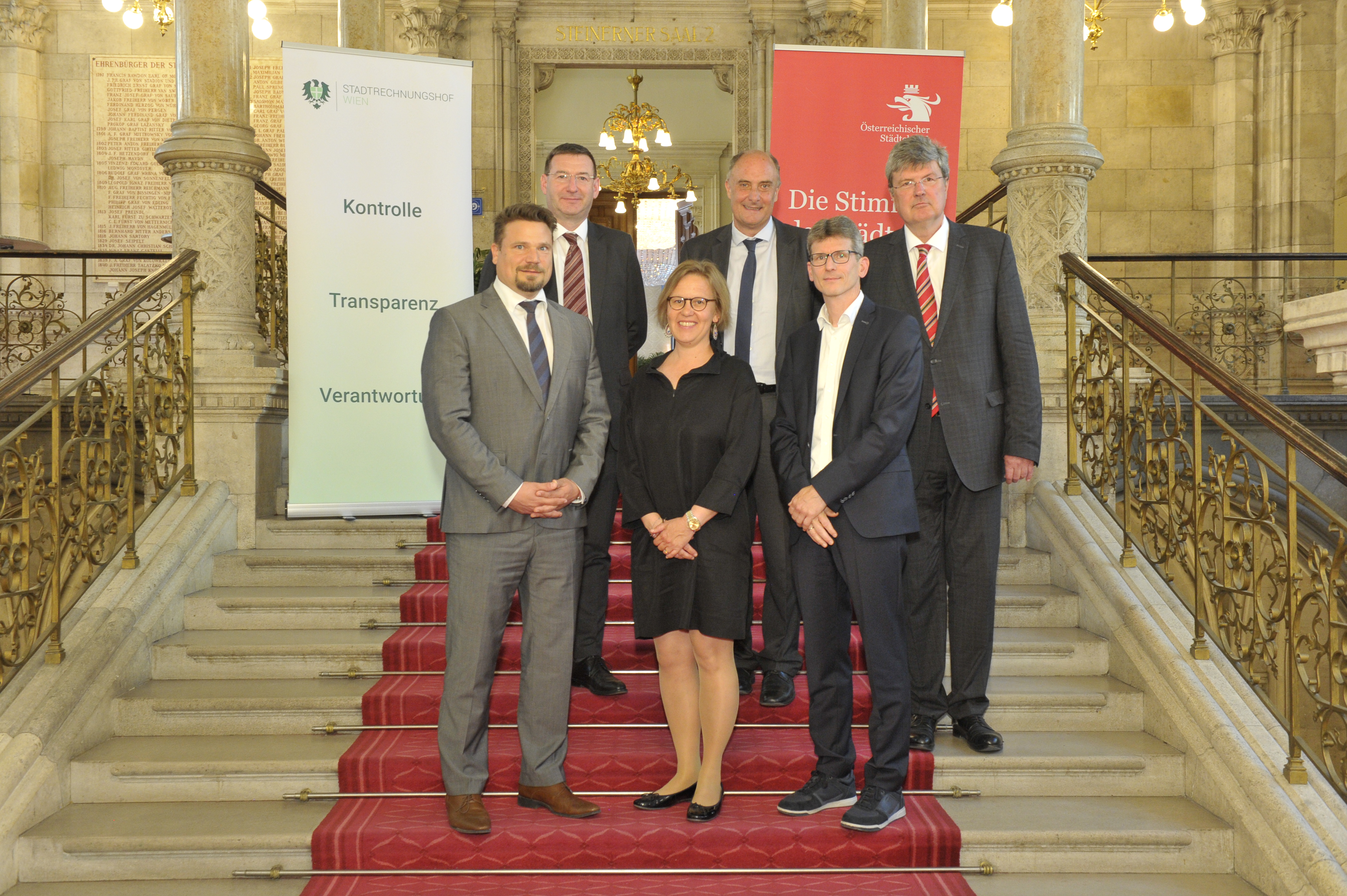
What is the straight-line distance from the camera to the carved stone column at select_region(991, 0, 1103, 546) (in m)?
5.16

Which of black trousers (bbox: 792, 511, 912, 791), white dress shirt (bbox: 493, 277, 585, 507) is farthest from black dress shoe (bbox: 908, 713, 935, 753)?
white dress shirt (bbox: 493, 277, 585, 507)

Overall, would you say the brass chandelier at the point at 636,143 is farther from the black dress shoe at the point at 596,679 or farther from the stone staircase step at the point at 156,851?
the stone staircase step at the point at 156,851

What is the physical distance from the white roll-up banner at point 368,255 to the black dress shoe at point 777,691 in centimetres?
194

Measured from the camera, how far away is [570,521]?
10.7ft

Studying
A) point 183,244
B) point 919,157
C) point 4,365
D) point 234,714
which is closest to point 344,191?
point 183,244

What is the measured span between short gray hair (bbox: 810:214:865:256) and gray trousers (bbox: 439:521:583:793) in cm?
114

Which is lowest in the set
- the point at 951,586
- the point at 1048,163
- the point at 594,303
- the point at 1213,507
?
the point at 951,586

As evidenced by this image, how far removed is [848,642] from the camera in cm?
→ 321

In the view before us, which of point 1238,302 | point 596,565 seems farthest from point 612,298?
point 1238,302

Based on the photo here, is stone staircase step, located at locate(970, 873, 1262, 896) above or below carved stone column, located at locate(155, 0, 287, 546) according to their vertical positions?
below

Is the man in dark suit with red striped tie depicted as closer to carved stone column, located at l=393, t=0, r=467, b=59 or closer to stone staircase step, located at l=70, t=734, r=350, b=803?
stone staircase step, located at l=70, t=734, r=350, b=803

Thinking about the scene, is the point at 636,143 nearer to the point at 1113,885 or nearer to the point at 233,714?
the point at 233,714

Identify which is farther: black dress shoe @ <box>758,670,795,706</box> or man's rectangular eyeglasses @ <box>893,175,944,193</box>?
black dress shoe @ <box>758,670,795,706</box>

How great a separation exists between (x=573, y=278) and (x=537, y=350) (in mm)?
644
